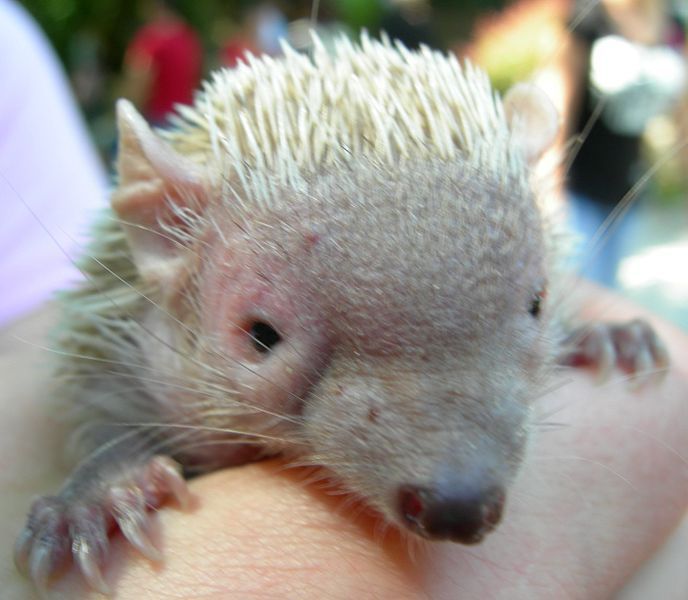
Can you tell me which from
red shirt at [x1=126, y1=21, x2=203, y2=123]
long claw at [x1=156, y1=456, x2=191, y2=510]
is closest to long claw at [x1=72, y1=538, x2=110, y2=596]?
long claw at [x1=156, y1=456, x2=191, y2=510]

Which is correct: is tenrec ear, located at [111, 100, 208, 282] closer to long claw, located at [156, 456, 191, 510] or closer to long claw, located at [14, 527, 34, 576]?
long claw, located at [156, 456, 191, 510]

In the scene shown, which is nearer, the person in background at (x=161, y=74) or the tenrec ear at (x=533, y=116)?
the tenrec ear at (x=533, y=116)

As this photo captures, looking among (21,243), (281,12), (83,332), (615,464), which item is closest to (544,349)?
(615,464)

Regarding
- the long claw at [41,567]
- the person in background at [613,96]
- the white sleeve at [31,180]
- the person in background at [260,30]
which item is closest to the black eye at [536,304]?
the long claw at [41,567]

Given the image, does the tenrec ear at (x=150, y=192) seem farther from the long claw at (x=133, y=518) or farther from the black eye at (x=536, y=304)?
the black eye at (x=536, y=304)

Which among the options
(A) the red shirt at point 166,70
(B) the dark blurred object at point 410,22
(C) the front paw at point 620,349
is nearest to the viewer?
(C) the front paw at point 620,349

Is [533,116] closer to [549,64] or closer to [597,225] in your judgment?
[549,64]

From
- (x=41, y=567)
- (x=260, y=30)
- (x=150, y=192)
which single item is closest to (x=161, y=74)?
(x=260, y=30)
